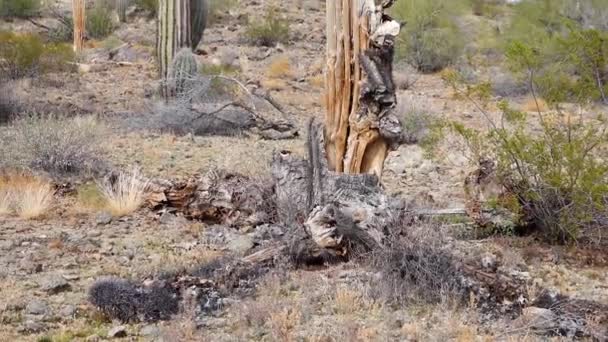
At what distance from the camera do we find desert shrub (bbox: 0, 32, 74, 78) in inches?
618

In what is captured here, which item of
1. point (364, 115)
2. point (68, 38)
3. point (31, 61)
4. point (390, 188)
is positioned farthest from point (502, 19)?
point (364, 115)

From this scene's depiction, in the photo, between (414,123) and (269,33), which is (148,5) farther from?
(414,123)

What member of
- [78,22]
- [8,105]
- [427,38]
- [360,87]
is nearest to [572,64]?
[360,87]

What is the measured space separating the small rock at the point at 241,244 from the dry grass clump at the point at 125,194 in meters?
1.32

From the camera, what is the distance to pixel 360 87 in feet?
22.1

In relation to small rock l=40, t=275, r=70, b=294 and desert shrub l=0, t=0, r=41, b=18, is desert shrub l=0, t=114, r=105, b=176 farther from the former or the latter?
desert shrub l=0, t=0, r=41, b=18

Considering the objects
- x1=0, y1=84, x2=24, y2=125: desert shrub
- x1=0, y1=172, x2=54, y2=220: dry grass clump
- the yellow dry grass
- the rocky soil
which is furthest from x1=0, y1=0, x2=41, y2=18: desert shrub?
x1=0, y1=172, x2=54, y2=220: dry grass clump

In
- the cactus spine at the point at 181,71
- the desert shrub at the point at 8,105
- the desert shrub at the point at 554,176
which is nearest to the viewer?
the desert shrub at the point at 554,176

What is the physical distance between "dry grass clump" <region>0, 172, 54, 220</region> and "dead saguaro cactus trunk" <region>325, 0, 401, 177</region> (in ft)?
9.11

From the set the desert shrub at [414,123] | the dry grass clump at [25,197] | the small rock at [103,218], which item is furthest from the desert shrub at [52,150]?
the desert shrub at [414,123]

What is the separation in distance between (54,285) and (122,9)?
77.8 feet

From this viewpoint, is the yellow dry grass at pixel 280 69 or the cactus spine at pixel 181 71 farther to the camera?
the yellow dry grass at pixel 280 69

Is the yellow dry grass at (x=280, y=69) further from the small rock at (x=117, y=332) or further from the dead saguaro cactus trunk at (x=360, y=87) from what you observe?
the small rock at (x=117, y=332)

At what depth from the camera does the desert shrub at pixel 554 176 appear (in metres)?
6.51
